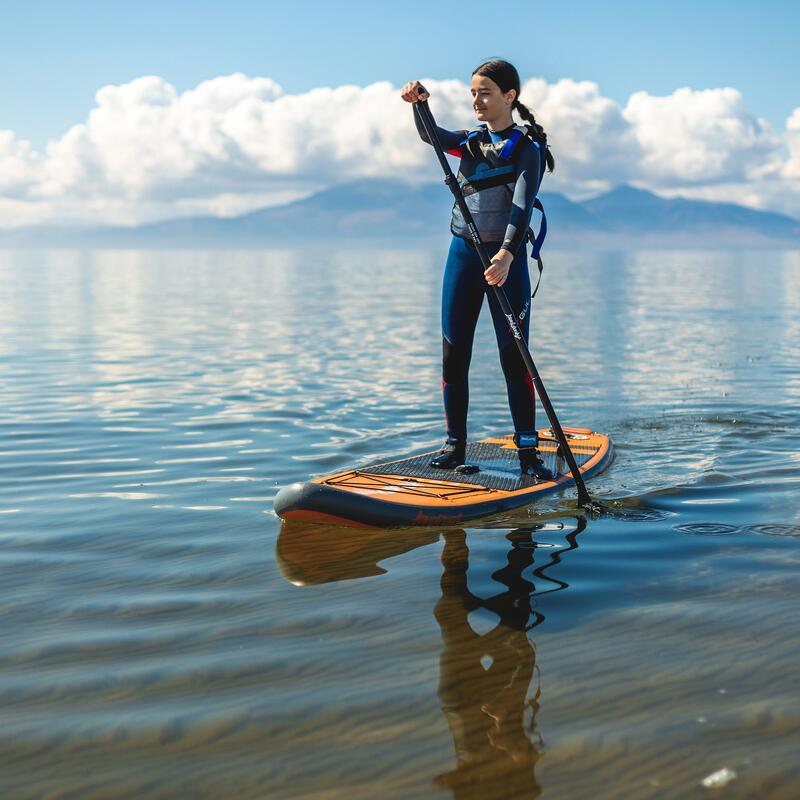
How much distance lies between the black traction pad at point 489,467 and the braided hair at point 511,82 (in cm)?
232

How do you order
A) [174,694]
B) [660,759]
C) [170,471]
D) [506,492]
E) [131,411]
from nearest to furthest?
[660,759]
[174,694]
[506,492]
[170,471]
[131,411]

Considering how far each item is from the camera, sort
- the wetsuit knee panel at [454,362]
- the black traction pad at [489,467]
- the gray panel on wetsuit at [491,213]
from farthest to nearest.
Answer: the wetsuit knee panel at [454,362] → the black traction pad at [489,467] → the gray panel on wetsuit at [491,213]

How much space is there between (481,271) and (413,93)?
134 centimetres

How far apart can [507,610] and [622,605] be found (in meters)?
0.56

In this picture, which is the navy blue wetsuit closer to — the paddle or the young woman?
the young woman

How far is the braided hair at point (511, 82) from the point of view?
625 centimetres

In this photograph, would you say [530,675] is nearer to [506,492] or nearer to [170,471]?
[506,492]

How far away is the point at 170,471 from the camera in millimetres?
7688

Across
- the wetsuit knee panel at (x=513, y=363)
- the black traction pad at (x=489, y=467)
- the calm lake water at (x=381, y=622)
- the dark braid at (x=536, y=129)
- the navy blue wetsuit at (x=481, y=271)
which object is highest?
the dark braid at (x=536, y=129)

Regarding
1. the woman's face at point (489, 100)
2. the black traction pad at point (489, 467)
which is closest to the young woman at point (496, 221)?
the woman's face at point (489, 100)

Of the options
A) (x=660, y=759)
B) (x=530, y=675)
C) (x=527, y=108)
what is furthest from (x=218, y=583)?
Result: (x=527, y=108)

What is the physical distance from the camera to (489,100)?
6.27m

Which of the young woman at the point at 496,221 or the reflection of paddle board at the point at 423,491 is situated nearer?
the reflection of paddle board at the point at 423,491

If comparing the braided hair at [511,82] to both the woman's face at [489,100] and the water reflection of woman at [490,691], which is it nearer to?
the woman's face at [489,100]
